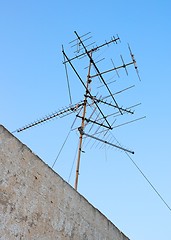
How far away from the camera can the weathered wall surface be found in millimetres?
2355

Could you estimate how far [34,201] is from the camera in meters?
2.61

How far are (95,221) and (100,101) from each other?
2860 millimetres

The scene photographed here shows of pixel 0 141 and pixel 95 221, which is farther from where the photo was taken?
pixel 95 221

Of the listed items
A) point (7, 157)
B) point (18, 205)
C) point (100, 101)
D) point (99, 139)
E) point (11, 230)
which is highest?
point (100, 101)

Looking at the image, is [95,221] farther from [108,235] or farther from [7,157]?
[7,157]

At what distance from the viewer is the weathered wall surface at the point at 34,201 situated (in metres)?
2.36

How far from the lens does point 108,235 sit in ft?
12.2

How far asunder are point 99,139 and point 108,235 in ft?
7.19

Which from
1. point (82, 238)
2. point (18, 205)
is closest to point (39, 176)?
point (18, 205)

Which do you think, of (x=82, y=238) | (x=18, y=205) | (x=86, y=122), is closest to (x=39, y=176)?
(x=18, y=205)

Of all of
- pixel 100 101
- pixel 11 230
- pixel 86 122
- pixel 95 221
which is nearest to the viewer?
pixel 11 230

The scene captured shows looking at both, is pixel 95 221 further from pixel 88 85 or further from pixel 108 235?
pixel 88 85

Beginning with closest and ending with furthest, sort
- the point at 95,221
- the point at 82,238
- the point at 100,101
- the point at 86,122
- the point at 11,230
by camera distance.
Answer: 1. the point at 11,230
2. the point at 82,238
3. the point at 95,221
4. the point at 86,122
5. the point at 100,101

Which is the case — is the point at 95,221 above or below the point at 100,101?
below
